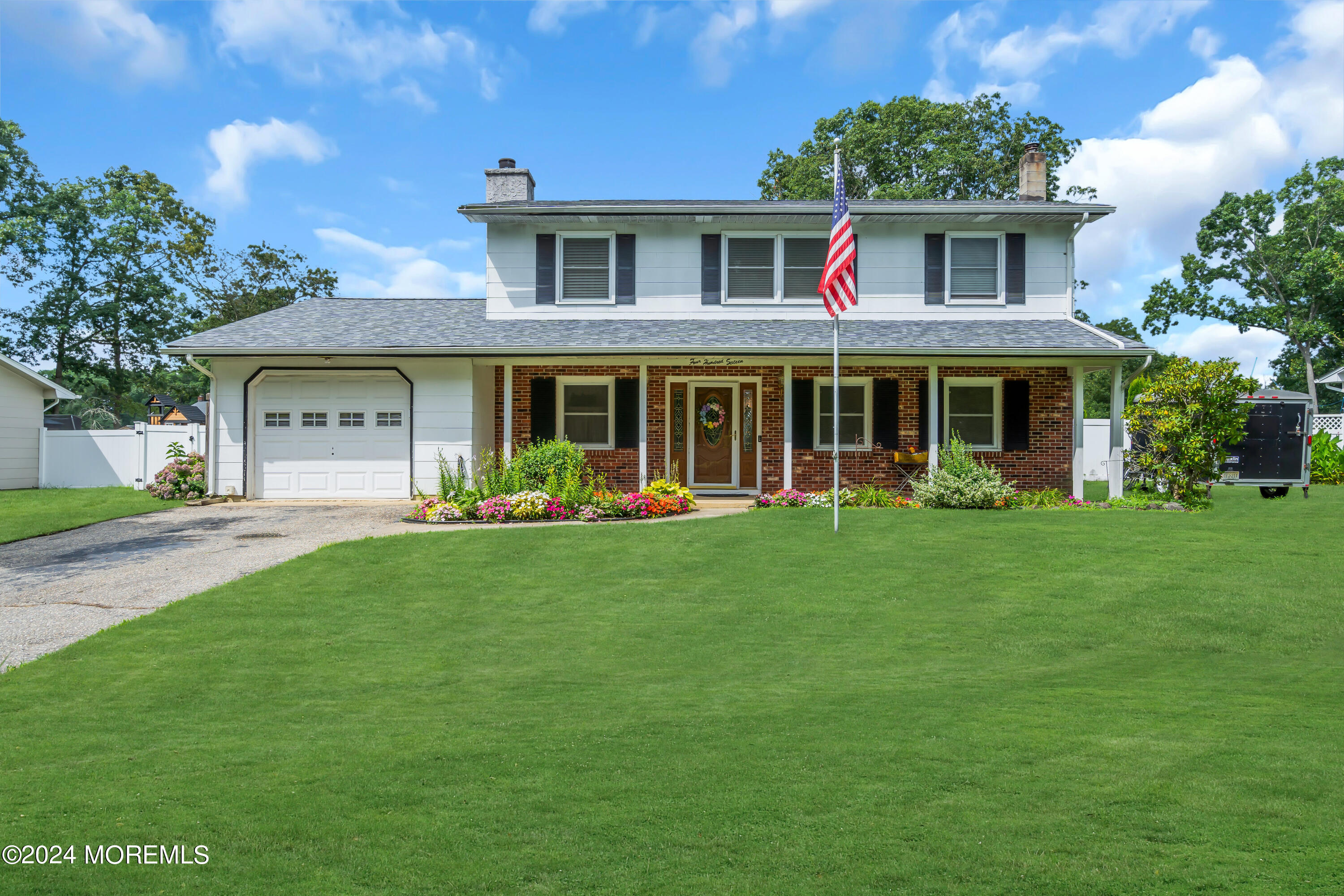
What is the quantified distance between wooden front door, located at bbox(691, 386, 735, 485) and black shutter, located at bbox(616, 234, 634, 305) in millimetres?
2455

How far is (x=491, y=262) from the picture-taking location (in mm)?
17469

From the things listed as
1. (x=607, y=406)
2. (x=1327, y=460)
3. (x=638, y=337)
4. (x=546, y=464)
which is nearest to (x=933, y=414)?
(x=638, y=337)

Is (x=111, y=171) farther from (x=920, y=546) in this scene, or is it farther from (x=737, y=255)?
(x=920, y=546)

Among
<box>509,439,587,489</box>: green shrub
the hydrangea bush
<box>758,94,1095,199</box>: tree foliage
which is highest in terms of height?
<box>758,94,1095,199</box>: tree foliage

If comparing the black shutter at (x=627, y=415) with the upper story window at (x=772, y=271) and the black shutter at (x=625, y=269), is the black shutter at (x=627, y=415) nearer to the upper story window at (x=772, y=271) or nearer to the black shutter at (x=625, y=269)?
the black shutter at (x=625, y=269)

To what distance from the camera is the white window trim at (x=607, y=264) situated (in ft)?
56.6

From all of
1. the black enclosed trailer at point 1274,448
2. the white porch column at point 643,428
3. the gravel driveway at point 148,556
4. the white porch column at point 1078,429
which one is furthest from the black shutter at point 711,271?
the black enclosed trailer at point 1274,448

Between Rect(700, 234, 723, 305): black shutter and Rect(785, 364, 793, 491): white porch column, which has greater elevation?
Rect(700, 234, 723, 305): black shutter

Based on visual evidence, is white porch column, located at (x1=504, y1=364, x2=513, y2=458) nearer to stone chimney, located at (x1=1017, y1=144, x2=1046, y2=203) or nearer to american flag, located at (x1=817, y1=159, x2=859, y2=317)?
american flag, located at (x1=817, y1=159, x2=859, y2=317)

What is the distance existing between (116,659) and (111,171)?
3821 cm

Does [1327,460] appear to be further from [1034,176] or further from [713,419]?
[713,419]

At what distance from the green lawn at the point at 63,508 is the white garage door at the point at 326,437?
1.98m

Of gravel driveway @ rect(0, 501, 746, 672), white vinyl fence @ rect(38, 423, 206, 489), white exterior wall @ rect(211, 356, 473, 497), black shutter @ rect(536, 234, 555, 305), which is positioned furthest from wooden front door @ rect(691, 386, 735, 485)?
white vinyl fence @ rect(38, 423, 206, 489)

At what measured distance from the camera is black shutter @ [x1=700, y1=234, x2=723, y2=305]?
17.2 m
